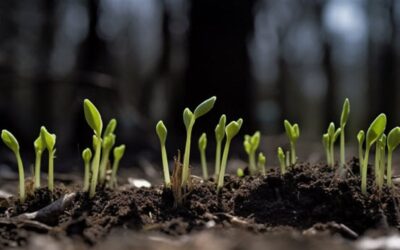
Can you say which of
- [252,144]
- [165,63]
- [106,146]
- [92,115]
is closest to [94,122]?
[92,115]

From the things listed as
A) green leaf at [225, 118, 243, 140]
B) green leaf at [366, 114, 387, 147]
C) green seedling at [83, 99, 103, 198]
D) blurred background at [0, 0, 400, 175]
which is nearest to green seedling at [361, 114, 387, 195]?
green leaf at [366, 114, 387, 147]

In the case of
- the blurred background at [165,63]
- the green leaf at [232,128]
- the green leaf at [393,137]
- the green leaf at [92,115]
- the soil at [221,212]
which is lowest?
the soil at [221,212]

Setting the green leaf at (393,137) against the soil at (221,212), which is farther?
the green leaf at (393,137)

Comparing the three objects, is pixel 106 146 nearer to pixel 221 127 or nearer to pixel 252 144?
pixel 221 127

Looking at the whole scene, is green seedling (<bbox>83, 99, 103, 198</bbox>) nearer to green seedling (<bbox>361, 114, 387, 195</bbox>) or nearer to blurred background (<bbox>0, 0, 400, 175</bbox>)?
green seedling (<bbox>361, 114, 387, 195</bbox>)

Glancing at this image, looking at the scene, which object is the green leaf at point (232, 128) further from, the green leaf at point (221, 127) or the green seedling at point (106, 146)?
the green seedling at point (106, 146)

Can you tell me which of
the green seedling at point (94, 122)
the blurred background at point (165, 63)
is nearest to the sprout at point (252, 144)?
the green seedling at point (94, 122)
